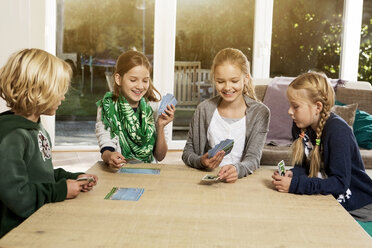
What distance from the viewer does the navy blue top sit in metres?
1.74

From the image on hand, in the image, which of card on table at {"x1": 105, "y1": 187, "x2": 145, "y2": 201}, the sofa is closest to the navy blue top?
card on table at {"x1": 105, "y1": 187, "x2": 145, "y2": 201}

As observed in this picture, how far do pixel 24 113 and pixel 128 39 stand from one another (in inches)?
161

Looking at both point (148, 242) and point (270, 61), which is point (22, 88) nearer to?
point (148, 242)

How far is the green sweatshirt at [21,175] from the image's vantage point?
1.45 metres

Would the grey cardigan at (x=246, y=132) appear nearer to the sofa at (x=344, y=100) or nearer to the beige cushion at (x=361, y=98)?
the sofa at (x=344, y=100)

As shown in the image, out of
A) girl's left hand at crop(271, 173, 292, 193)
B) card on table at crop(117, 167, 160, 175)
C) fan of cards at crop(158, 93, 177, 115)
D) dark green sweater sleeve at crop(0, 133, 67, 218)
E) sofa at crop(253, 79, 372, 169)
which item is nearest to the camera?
dark green sweater sleeve at crop(0, 133, 67, 218)

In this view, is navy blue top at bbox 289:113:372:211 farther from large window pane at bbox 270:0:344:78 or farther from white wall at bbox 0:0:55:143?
large window pane at bbox 270:0:344:78

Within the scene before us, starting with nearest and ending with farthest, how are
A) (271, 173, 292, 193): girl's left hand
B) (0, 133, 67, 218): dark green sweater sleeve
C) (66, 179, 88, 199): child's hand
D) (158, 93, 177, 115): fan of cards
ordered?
(0, 133, 67, 218): dark green sweater sleeve
(66, 179, 88, 199): child's hand
(271, 173, 292, 193): girl's left hand
(158, 93, 177, 115): fan of cards

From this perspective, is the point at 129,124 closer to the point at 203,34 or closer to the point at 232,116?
the point at 232,116

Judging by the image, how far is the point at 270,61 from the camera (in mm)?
5879

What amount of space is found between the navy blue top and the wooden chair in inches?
143

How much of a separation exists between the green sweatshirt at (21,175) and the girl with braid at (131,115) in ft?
2.63

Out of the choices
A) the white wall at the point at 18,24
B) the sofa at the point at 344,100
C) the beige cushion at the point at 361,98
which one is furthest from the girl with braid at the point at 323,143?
the white wall at the point at 18,24

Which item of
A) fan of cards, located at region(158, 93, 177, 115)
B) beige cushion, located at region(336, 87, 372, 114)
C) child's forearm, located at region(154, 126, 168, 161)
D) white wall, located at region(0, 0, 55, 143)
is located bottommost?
child's forearm, located at region(154, 126, 168, 161)
